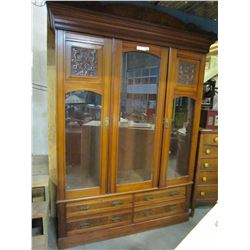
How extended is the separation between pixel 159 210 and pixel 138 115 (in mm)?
1054

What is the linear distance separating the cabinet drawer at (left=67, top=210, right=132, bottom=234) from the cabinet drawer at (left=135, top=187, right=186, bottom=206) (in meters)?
0.17

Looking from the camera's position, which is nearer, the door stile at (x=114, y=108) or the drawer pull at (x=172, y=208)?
the door stile at (x=114, y=108)

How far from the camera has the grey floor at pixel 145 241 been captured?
189 cm

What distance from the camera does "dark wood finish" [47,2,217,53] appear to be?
4.86 ft

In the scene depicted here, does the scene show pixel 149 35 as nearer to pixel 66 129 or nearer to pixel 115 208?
pixel 66 129

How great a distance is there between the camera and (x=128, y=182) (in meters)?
2.01

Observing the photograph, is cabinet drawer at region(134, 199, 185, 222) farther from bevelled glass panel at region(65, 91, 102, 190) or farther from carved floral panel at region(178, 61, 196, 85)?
carved floral panel at region(178, 61, 196, 85)

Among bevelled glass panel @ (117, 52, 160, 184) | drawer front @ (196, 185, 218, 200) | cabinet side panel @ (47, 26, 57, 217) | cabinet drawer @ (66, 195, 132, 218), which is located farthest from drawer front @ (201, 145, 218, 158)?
cabinet side panel @ (47, 26, 57, 217)

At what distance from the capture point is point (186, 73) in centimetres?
207

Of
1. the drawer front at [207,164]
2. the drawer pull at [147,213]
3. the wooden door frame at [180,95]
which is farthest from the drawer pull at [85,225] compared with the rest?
the drawer front at [207,164]

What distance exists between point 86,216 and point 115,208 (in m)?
0.28

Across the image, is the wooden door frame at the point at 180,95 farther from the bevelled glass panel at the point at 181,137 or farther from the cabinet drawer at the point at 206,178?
the cabinet drawer at the point at 206,178
